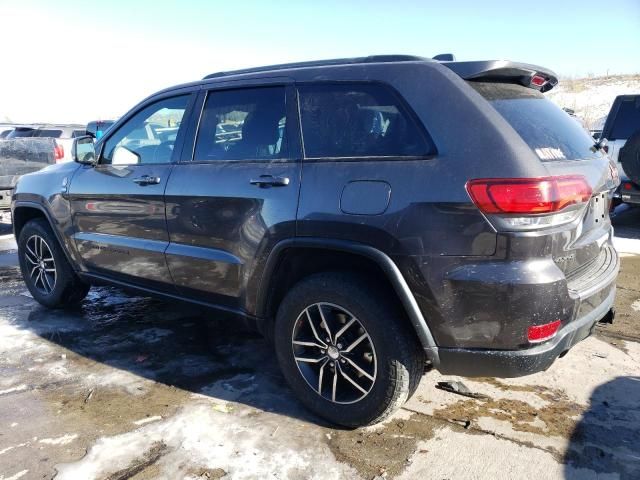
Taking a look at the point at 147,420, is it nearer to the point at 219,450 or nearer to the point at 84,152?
the point at 219,450

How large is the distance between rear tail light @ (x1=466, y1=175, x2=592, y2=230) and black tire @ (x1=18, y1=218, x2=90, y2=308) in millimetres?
3801

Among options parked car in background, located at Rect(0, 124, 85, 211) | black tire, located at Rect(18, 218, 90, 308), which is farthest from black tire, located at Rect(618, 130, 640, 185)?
parked car in background, located at Rect(0, 124, 85, 211)

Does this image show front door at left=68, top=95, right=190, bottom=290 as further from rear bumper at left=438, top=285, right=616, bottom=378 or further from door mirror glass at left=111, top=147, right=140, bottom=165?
rear bumper at left=438, top=285, right=616, bottom=378

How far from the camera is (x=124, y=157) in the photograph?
4.08m

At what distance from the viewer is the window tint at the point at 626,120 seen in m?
8.59

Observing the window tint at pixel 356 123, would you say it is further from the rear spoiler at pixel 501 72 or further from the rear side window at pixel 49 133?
the rear side window at pixel 49 133

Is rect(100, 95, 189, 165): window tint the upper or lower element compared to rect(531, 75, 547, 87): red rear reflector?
lower

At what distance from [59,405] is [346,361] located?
180 centimetres

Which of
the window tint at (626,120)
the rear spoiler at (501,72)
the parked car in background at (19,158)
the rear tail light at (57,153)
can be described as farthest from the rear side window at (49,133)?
the rear spoiler at (501,72)

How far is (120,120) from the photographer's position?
4.19 m

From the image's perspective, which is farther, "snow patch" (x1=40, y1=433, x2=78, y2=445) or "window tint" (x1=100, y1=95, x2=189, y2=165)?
"window tint" (x1=100, y1=95, x2=189, y2=165)

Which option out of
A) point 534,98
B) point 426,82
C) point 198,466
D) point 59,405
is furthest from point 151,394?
point 534,98

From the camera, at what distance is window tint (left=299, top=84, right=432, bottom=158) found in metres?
2.67

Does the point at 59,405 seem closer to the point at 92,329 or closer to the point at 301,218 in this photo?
the point at 92,329
